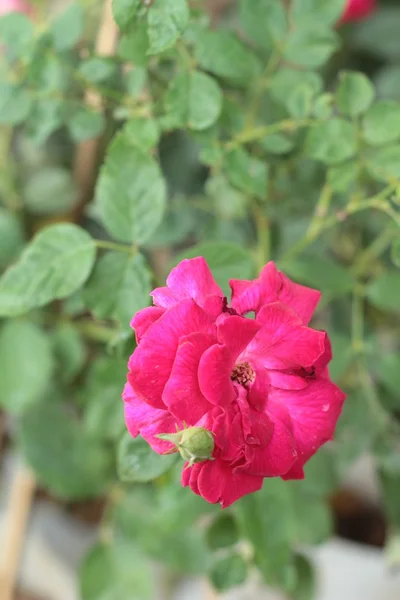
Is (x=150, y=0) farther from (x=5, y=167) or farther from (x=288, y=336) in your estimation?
(x=5, y=167)

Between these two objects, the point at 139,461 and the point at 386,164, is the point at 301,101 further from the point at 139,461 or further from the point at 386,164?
the point at 139,461

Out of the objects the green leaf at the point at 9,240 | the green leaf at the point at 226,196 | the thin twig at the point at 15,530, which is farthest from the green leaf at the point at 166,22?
the thin twig at the point at 15,530

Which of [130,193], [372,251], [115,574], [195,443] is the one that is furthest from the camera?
[115,574]

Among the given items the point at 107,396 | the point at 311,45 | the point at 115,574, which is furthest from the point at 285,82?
the point at 115,574

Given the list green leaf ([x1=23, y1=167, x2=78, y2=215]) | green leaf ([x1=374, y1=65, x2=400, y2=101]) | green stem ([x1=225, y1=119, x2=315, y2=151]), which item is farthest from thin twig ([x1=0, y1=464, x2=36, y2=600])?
green leaf ([x1=374, y1=65, x2=400, y2=101])

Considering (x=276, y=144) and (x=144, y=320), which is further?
(x=276, y=144)

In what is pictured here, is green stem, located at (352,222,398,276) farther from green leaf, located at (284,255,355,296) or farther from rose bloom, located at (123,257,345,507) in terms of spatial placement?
rose bloom, located at (123,257,345,507)
